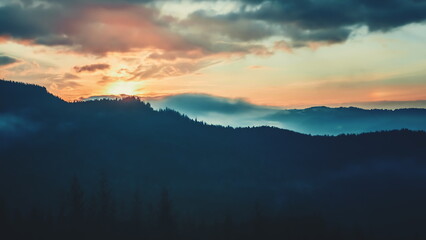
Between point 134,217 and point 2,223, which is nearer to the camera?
point 2,223

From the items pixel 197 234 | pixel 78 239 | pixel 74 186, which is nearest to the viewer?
pixel 78 239

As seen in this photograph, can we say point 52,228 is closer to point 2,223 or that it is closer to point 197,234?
point 2,223

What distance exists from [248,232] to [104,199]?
202ft

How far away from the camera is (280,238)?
198375 millimetres

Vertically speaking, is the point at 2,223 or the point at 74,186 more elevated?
the point at 74,186

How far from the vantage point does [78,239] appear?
165 metres

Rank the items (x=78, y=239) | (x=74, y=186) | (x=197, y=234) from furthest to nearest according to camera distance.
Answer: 1. (x=197, y=234)
2. (x=74, y=186)
3. (x=78, y=239)

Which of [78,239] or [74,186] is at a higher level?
[74,186]

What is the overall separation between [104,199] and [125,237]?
17.0m

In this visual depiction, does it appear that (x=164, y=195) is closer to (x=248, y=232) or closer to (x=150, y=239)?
(x=150, y=239)

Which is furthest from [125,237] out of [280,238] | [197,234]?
[280,238]

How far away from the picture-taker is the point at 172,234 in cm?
17812

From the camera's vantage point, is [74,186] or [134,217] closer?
[74,186]

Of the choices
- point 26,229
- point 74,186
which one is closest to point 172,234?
point 74,186
